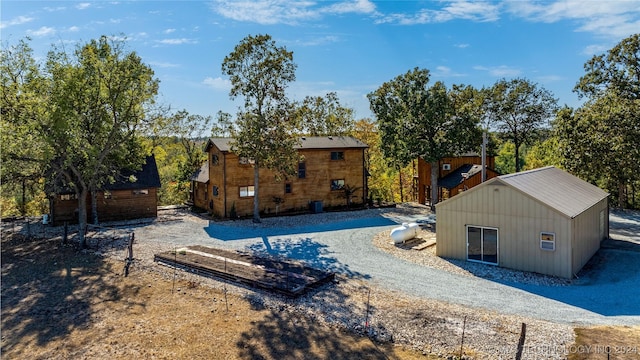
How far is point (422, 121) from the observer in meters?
26.0

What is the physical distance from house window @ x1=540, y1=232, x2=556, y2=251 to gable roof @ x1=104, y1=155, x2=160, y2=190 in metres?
20.6

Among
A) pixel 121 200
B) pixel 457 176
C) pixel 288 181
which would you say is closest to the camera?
pixel 121 200

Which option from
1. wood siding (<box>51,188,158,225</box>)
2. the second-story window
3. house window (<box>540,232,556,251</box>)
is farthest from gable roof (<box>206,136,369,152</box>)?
house window (<box>540,232,556,251</box>)

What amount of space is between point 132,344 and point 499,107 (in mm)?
34940

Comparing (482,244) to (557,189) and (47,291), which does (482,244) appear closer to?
(557,189)

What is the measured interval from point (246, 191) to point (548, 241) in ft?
55.0

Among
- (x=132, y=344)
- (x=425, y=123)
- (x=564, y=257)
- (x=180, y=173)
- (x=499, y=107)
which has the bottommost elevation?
(x=132, y=344)

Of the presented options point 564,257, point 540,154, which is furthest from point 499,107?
point 564,257

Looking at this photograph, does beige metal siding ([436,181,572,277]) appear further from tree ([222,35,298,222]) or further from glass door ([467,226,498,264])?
tree ([222,35,298,222])

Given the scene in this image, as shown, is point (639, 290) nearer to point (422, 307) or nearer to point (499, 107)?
point (422, 307)

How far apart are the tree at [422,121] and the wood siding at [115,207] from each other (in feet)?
52.4

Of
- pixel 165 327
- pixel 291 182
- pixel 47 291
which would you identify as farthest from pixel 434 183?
pixel 47 291

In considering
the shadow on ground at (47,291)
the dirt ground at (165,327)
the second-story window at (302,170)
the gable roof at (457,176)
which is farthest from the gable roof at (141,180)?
the gable roof at (457,176)

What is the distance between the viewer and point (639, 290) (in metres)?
11.6
